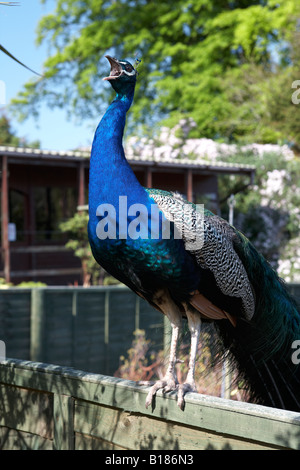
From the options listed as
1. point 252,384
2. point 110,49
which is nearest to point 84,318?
point 252,384

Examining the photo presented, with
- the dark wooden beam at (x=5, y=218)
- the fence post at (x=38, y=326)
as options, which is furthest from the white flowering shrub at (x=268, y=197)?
the fence post at (x=38, y=326)

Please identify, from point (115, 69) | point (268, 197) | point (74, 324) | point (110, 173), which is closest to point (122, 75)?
point (115, 69)

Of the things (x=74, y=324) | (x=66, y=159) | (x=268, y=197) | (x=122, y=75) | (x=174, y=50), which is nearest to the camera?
(x=122, y=75)

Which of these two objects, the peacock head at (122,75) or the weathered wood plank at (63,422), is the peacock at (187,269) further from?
the weathered wood plank at (63,422)

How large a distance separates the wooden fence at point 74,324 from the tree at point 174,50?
13.1m

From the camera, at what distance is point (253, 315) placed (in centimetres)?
307

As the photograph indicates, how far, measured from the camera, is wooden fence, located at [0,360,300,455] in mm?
2016

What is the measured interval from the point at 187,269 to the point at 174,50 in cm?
1973

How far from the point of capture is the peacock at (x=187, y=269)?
8.72ft

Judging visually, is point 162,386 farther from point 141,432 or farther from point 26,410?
point 26,410

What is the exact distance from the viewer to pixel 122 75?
9.84 feet

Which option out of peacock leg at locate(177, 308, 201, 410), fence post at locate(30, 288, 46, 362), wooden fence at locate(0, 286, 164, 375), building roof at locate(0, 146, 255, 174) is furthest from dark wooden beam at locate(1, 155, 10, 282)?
peacock leg at locate(177, 308, 201, 410)

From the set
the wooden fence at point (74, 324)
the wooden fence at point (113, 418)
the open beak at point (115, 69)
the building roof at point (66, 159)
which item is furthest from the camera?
the building roof at point (66, 159)

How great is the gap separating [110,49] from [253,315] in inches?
870
